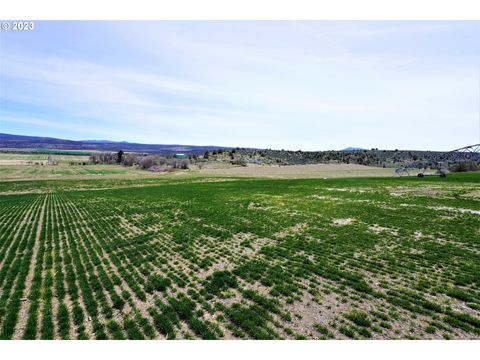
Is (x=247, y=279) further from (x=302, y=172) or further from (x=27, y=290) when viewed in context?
(x=302, y=172)

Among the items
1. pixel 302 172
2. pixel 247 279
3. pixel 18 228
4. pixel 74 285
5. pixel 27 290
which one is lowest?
pixel 18 228

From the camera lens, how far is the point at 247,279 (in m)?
11.6

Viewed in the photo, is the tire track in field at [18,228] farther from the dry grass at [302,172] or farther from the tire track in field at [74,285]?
the dry grass at [302,172]

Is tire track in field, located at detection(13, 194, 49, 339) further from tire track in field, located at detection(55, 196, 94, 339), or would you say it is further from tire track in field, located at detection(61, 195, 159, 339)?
tire track in field, located at detection(61, 195, 159, 339)

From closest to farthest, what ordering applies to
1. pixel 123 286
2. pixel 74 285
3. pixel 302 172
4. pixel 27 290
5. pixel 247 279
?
pixel 27 290 → pixel 123 286 → pixel 74 285 → pixel 247 279 → pixel 302 172

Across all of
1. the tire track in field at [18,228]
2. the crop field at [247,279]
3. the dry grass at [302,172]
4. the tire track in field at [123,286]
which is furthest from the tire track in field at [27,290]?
the dry grass at [302,172]

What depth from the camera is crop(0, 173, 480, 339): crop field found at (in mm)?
8172

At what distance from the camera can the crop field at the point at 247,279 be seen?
817 centimetres

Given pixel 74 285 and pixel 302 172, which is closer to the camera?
pixel 74 285

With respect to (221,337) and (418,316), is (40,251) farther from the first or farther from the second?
(418,316)

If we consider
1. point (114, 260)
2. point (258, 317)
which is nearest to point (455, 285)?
point (258, 317)

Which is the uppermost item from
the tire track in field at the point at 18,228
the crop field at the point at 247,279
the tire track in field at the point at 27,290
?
the crop field at the point at 247,279

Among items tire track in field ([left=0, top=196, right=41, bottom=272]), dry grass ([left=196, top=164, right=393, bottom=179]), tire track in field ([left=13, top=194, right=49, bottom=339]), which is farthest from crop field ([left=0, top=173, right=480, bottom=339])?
dry grass ([left=196, top=164, right=393, bottom=179])

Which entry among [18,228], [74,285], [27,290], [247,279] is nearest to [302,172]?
[18,228]
